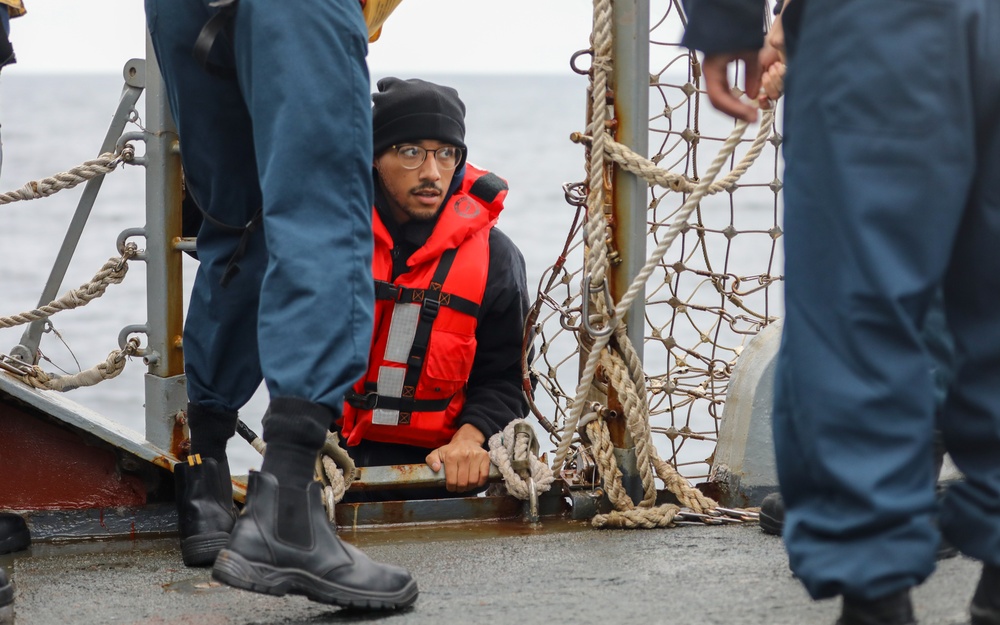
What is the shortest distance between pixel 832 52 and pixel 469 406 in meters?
Result: 2.40

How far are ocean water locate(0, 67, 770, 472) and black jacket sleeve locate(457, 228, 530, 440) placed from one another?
0.51m

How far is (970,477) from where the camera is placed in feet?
5.08

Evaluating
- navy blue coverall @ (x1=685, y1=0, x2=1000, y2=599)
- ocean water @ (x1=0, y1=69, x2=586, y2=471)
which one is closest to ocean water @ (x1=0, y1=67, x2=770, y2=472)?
ocean water @ (x1=0, y1=69, x2=586, y2=471)

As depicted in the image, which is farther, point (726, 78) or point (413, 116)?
point (413, 116)

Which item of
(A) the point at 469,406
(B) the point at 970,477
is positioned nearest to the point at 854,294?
(B) the point at 970,477

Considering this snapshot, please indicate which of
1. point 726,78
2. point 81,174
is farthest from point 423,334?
point 726,78

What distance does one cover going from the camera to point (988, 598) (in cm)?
160

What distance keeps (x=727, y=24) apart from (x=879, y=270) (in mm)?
459

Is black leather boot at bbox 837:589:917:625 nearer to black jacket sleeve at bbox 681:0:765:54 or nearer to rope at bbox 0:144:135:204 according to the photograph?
black jacket sleeve at bbox 681:0:765:54

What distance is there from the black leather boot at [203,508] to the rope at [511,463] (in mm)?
742

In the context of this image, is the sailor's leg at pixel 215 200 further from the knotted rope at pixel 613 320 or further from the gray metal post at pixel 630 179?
the gray metal post at pixel 630 179

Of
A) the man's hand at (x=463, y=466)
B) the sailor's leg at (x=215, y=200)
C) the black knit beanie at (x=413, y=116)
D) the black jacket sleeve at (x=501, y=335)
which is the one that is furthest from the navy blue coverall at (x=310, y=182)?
the black jacket sleeve at (x=501, y=335)

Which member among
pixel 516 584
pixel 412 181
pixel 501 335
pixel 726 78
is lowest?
pixel 516 584

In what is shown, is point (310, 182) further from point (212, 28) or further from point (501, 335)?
point (501, 335)
